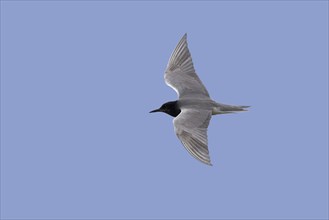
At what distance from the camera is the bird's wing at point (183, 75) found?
43.1ft

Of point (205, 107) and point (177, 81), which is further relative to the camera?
point (177, 81)

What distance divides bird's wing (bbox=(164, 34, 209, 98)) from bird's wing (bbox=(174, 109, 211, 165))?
0.88m

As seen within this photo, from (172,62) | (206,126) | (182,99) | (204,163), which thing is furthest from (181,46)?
(204,163)

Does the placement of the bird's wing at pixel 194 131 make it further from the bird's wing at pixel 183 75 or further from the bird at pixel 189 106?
the bird's wing at pixel 183 75

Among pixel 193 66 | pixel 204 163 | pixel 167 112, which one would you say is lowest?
pixel 204 163

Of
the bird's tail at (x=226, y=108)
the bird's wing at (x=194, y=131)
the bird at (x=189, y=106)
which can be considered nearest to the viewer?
the bird's wing at (x=194, y=131)

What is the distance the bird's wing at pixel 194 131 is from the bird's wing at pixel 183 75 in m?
0.88

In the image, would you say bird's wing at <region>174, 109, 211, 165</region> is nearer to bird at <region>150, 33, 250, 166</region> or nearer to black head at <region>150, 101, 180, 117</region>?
bird at <region>150, 33, 250, 166</region>

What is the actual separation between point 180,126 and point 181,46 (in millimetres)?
2583

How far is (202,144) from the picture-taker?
11469 millimetres

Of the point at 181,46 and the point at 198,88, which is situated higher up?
the point at 181,46

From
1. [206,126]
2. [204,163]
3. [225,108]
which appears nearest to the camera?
[204,163]

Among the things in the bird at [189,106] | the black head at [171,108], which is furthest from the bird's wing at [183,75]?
the black head at [171,108]

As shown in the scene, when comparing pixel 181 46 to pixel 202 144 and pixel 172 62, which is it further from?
pixel 202 144
